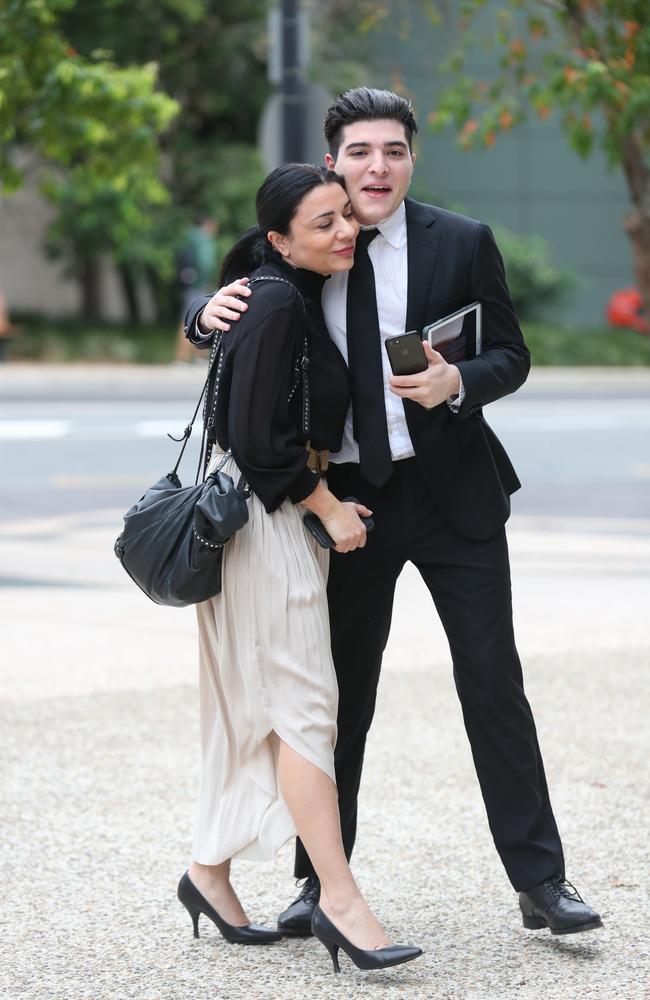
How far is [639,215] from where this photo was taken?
277 inches

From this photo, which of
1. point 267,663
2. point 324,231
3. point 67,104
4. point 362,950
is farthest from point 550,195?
point 362,950

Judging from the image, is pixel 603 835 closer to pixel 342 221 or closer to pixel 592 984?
pixel 592 984

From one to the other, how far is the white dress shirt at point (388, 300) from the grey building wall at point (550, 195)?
29.4 metres

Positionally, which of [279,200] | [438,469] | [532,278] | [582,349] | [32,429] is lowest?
[32,429]

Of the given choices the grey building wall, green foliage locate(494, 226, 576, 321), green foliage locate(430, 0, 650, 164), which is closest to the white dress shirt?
green foliage locate(430, 0, 650, 164)

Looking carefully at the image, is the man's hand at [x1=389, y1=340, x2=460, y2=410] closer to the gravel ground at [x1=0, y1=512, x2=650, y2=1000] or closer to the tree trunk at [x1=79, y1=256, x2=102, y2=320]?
the gravel ground at [x1=0, y1=512, x2=650, y2=1000]

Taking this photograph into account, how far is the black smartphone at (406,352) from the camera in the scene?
362 cm

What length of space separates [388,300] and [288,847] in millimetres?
1817

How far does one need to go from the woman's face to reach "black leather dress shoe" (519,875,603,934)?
1.47 meters

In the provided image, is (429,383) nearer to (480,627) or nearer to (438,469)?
(438,469)

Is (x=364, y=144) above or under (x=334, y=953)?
above

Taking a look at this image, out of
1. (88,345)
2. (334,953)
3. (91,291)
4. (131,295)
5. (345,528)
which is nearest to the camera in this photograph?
(345,528)

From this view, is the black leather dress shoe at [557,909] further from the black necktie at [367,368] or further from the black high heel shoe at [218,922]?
the black necktie at [367,368]

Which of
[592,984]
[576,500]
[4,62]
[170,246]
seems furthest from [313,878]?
[170,246]
